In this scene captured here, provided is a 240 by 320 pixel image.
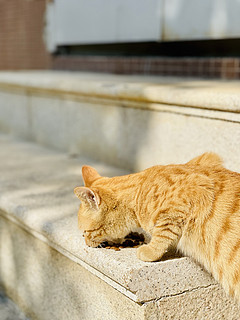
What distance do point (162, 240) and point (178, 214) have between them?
0.14 meters

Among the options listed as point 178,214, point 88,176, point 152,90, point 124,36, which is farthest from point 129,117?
point 124,36

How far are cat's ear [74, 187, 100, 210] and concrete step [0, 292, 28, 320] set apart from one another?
1.10 meters

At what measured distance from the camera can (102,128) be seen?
156 inches

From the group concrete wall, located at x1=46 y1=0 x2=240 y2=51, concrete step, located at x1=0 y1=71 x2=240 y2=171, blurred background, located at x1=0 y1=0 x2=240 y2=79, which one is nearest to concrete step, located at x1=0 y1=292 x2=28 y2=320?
concrete step, located at x1=0 y1=71 x2=240 y2=171

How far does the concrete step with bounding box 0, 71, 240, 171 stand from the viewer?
2.86 metres

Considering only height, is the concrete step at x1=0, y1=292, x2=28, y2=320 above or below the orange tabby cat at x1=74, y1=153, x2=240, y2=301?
below

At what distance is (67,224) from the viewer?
2.63 m

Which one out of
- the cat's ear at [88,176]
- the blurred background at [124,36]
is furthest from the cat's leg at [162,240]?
the blurred background at [124,36]

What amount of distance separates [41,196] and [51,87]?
164cm

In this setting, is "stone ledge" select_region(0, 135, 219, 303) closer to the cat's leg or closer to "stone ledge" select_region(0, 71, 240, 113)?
the cat's leg

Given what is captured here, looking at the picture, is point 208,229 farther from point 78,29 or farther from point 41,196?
point 78,29

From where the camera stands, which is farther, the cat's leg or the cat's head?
the cat's head

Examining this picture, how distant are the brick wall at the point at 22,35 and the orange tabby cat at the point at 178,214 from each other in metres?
4.49

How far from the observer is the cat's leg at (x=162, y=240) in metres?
2.12
